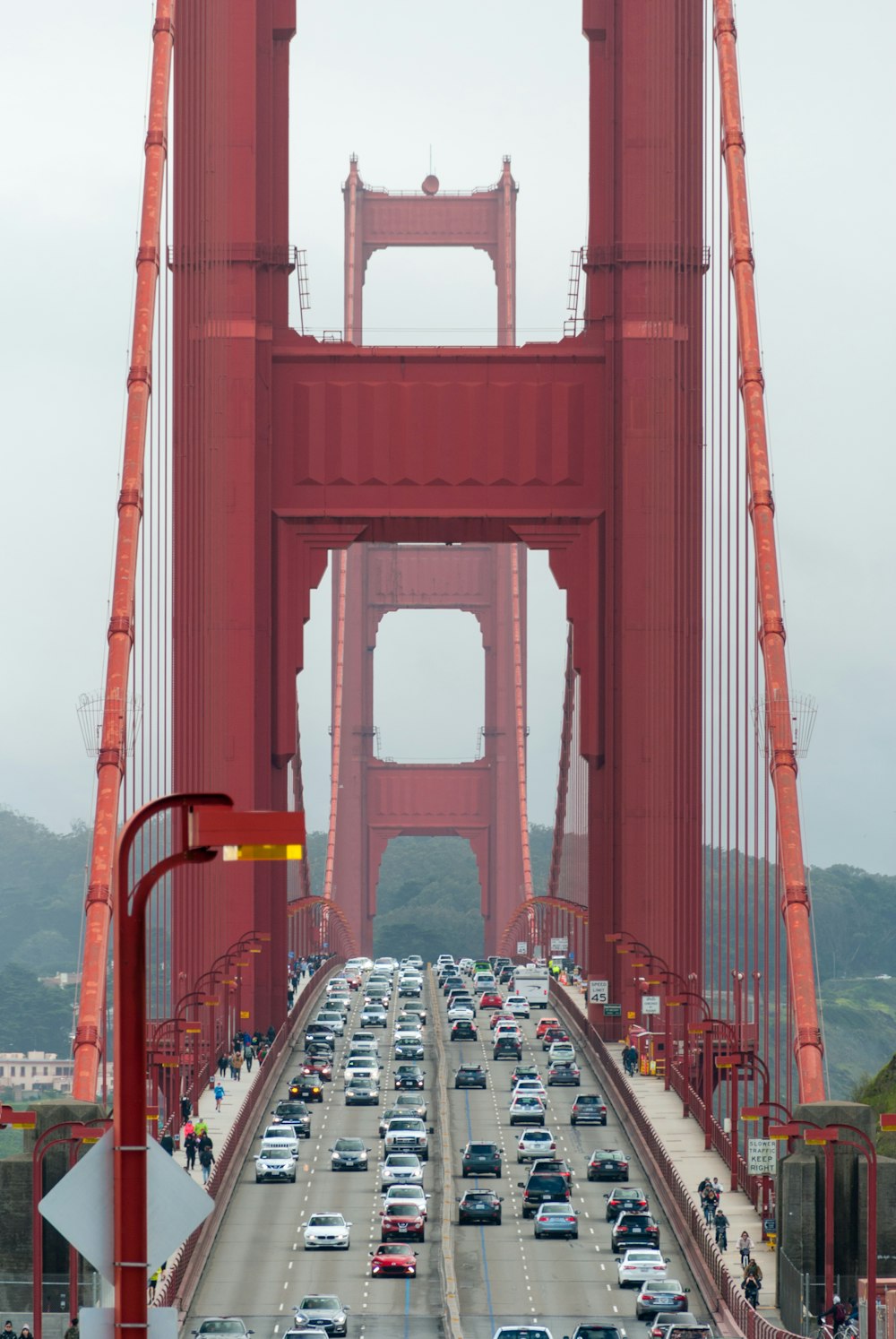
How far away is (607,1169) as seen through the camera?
50.7 metres

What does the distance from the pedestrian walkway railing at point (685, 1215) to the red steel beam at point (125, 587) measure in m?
9.82

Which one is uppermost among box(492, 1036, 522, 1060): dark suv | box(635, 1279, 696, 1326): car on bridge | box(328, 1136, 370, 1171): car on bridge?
box(492, 1036, 522, 1060): dark suv

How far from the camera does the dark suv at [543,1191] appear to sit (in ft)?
158

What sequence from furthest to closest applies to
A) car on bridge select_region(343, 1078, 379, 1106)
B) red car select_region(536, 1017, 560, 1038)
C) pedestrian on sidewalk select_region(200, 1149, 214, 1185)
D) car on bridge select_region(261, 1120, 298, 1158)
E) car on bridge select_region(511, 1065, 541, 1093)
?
red car select_region(536, 1017, 560, 1038) → car on bridge select_region(511, 1065, 541, 1093) → car on bridge select_region(343, 1078, 379, 1106) → car on bridge select_region(261, 1120, 298, 1158) → pedestrian on sidewalk select_region(200, 1149, 214, 1185)

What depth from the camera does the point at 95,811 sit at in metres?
44.2

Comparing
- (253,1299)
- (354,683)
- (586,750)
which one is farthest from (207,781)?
(354,683)

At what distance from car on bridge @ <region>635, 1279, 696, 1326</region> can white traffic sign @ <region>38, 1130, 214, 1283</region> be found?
27956mm

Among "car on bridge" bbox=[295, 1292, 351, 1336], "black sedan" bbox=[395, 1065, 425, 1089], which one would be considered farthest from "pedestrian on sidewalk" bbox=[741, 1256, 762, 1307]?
"black sedan" bbox=[395, 1065, 425, 1089]

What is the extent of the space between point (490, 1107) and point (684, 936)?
7.90 metres

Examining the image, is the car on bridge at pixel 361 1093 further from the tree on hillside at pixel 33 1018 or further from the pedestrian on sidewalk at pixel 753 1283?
the tree on hillside at pixel 33 1018

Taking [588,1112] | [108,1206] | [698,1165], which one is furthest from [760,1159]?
[108,1206]

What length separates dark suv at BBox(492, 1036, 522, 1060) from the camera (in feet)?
236

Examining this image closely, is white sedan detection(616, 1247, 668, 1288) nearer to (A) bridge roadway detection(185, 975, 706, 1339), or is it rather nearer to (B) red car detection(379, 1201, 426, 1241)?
(A) bridge roadway detection(185, 975, 706, 1339)

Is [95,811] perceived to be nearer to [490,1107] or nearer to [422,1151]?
[422,1151]
